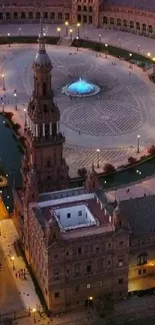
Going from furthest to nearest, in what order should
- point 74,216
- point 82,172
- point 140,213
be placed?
point 82,172, point 140,213, point 74,216

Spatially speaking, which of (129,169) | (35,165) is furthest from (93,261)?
(129,169)

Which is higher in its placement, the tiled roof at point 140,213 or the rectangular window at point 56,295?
the tiled roof at point 140,213

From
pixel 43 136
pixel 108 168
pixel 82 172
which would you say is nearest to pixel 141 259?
pixel 43 136

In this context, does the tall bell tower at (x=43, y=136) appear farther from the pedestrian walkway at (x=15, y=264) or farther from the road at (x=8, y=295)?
the road at (x=8, y=295)

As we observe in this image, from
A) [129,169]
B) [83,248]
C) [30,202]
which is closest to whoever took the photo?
[83,248]

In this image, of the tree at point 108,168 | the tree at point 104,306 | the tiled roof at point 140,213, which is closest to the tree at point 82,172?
the tree at point 108,168

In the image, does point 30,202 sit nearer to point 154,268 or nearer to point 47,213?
point 47,213

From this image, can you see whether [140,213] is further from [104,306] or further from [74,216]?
[104,306]
